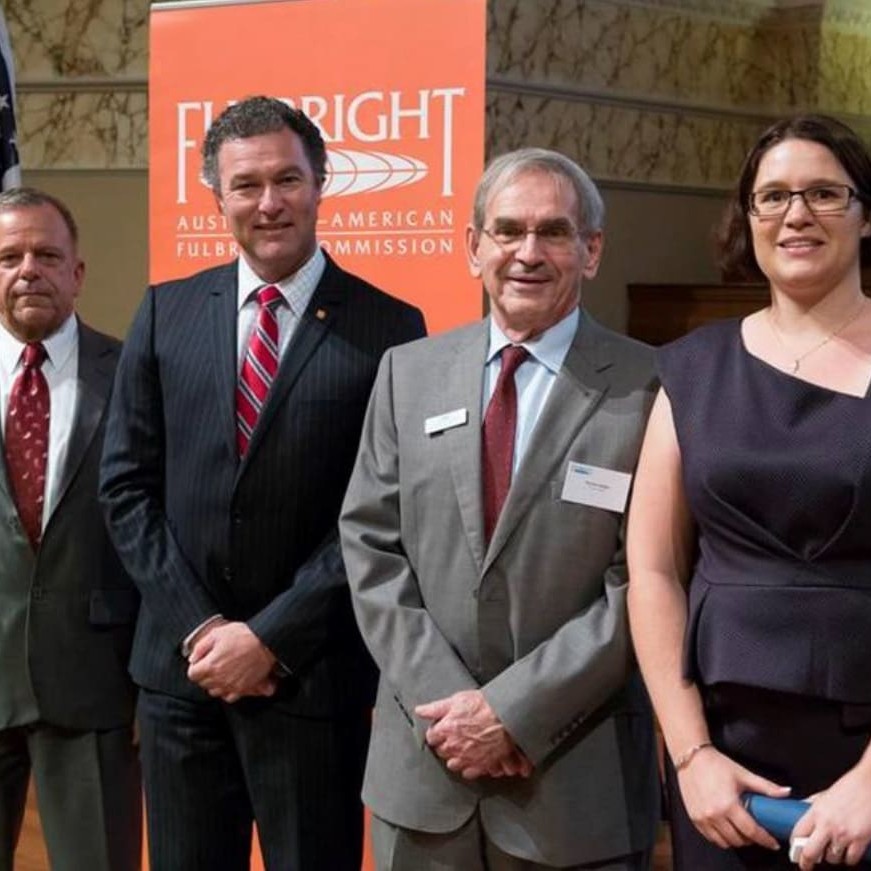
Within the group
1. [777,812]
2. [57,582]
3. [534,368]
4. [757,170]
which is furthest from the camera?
[57,582]

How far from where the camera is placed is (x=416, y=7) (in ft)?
11.5

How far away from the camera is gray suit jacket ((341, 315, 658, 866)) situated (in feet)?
7.58

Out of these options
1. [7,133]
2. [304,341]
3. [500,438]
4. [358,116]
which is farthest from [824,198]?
[7,133]

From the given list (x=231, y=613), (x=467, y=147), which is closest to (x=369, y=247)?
(x=467, y=147)

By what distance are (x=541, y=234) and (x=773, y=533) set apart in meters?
0.58

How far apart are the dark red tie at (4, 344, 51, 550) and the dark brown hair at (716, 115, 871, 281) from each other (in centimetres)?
131

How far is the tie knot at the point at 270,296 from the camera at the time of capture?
2691 millimetres

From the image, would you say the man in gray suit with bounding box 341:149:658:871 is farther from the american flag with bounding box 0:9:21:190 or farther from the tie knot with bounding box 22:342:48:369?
the american flag with bounding box 0:9:21:190

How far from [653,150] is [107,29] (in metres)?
2.43

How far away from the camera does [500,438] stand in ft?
7.86

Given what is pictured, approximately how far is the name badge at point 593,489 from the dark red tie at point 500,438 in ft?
0.32

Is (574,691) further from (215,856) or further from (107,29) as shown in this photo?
(107,29)

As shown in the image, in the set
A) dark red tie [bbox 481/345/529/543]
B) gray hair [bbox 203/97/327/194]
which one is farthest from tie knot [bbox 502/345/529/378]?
gray hair [bbox 203/97/327/194]

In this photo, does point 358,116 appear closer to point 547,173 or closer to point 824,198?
point 547,173
